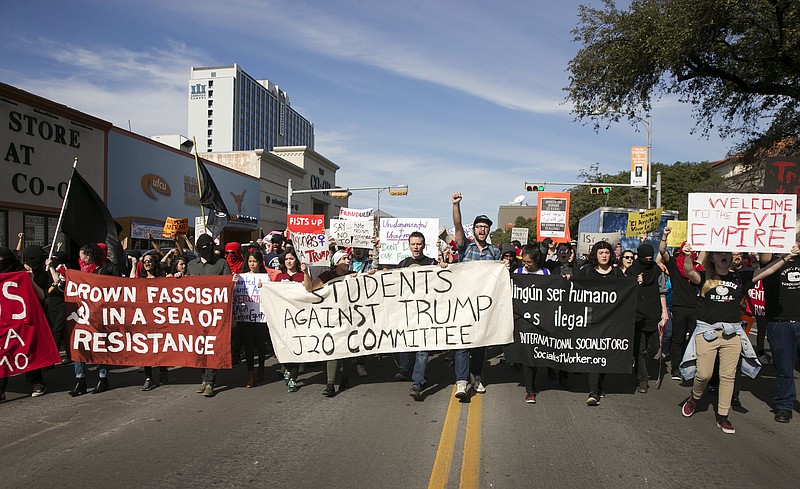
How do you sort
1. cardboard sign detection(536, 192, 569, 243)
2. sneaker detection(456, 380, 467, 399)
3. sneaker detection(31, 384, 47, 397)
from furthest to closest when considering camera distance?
cardboard sign detection(536, 192, 569, 243) → sneaker detection(31, 384, 47, 397) → sneaker detection(456, 380, 467, 399)

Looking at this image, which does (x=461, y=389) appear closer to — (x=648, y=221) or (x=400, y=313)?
(x=400, y=313)

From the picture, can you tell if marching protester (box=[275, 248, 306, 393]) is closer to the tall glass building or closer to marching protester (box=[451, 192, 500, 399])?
marching protester (box=[451, 192, 500, 399])

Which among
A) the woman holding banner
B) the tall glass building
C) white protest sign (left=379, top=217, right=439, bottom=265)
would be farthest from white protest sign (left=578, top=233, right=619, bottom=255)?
the tall glass building

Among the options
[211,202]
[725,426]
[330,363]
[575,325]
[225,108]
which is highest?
[225,108]

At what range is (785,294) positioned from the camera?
223 inches

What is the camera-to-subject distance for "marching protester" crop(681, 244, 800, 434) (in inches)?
211

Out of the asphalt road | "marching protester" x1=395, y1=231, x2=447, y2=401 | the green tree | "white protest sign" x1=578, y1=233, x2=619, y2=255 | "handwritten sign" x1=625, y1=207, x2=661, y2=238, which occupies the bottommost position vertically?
the asphalt road

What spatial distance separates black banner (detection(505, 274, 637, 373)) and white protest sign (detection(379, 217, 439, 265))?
724cm

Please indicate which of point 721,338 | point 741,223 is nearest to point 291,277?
point 721,338

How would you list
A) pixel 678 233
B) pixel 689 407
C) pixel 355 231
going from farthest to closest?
1. pixel 355 231
2. pixel 678 233
3. pixel 689 407

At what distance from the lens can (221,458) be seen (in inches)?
175

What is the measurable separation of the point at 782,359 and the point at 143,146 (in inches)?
1036

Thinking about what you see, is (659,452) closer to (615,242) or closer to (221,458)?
(221,458)

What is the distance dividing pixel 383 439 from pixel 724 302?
339cm
